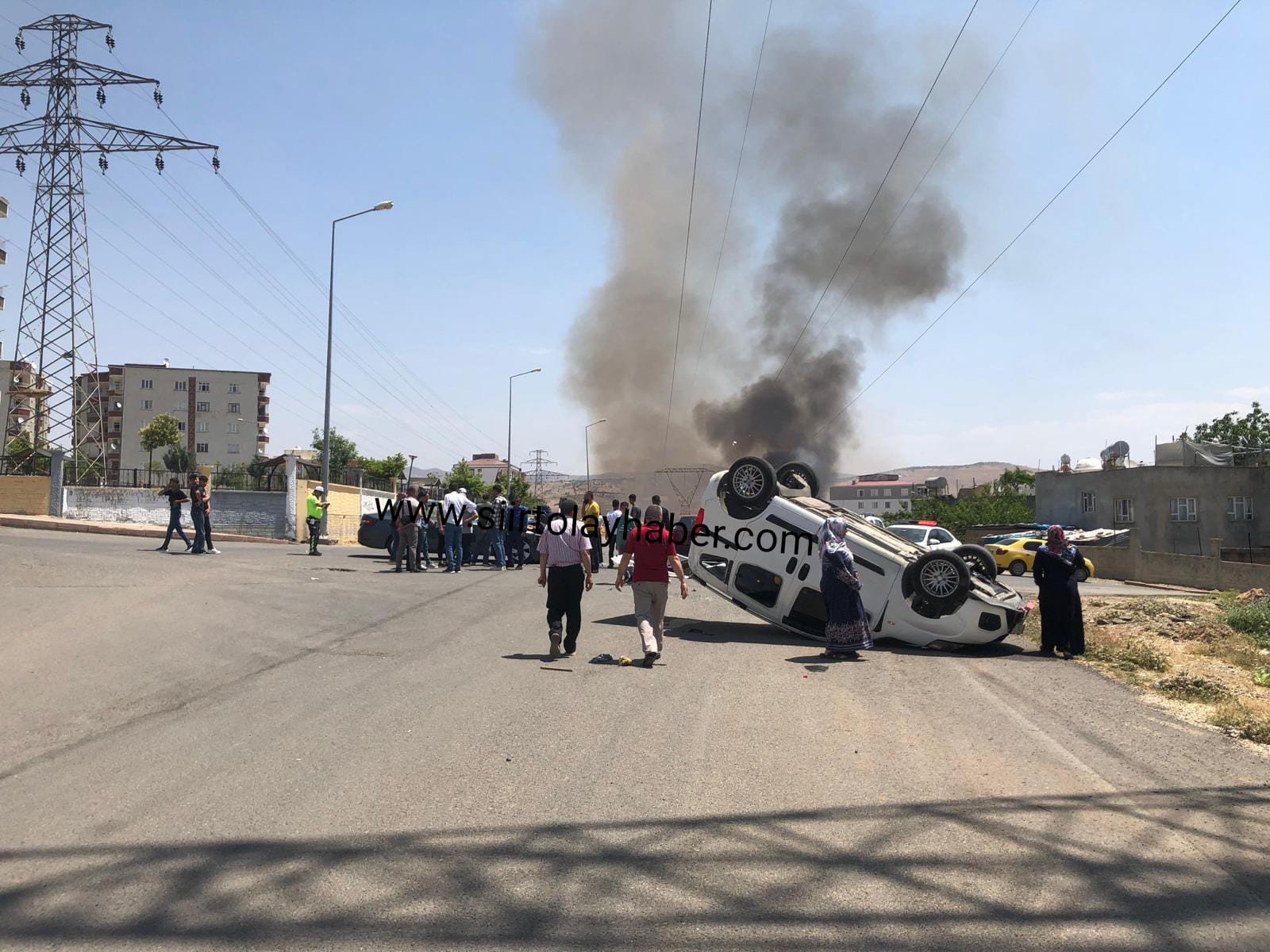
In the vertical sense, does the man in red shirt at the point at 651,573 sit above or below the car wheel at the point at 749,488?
below

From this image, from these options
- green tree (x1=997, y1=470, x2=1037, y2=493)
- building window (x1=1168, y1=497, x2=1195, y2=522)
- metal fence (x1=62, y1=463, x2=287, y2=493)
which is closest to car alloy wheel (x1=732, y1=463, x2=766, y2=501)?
metal fence (x1=62, y1=463, x2=287, y2=493)

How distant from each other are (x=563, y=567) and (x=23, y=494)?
26.2 meters

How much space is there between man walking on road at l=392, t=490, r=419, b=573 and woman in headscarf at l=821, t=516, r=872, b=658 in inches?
346

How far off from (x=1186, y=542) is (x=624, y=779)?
4606 centimetres

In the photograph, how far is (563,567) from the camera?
899cm

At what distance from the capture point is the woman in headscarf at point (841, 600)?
9.77 meters

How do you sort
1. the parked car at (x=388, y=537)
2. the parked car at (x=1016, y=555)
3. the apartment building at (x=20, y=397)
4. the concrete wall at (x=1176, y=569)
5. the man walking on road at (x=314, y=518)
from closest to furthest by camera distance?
the man walking on road at (x=314, y=518) < the parked car at (x=388, y=537) < the concrete wall at (x=1176, y=569) < the parked car at (x=1016, y=555) < the apartment building at (x=20, y=397)

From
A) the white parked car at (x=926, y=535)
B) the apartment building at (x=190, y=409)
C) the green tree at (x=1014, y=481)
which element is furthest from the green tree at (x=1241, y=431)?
the apartment building at (x=190, y=409)

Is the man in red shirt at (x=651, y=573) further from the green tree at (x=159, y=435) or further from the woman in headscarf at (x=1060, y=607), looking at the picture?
the green tree at (x=159, y=435)

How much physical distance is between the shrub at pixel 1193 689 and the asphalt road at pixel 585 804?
45 cm

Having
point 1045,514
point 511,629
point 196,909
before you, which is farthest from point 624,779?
→ point 1045,514

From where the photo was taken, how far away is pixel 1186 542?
43.7 metres

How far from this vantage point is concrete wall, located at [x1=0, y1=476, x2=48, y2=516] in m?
28.6

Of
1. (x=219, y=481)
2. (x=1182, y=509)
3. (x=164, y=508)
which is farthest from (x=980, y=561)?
(x=1182, y=509)
